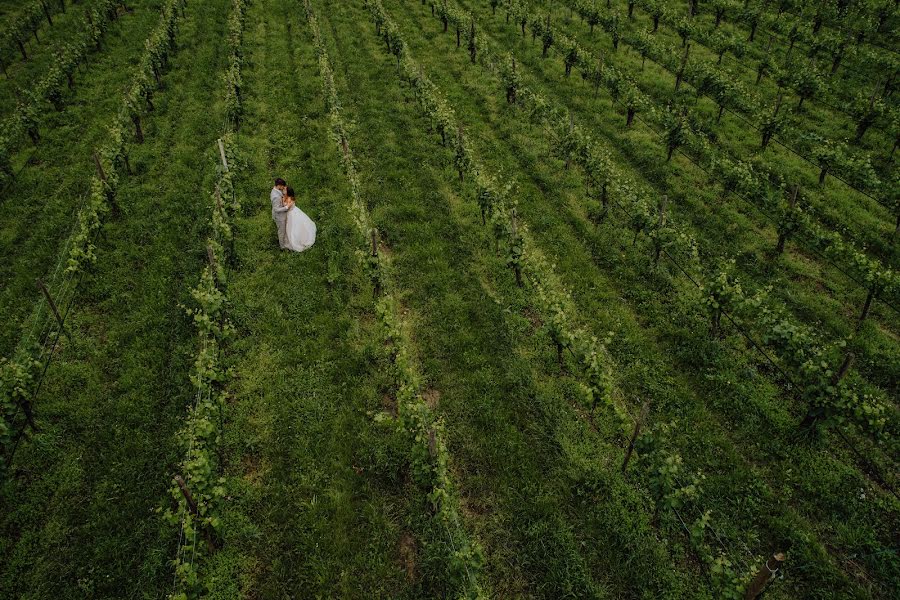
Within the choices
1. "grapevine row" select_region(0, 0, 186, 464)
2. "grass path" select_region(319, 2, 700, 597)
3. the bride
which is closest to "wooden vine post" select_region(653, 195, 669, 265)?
"grass path" select_region(319, 2, 700, 597)

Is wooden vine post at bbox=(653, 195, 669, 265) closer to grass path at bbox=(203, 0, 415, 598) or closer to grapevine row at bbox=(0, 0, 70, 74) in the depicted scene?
grass path at bbox=(203, 0, 415, 598)

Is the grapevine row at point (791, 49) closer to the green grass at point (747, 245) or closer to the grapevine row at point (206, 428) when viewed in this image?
the green grass at point (747, 245)

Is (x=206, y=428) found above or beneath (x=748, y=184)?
beneath

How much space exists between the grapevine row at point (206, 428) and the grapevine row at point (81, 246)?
8.74 ft

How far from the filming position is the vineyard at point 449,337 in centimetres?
770

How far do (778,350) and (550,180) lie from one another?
8.07 metres

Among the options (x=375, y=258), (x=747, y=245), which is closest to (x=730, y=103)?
(x=747, y=245)

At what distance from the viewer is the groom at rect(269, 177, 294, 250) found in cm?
1292

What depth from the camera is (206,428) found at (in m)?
8.00

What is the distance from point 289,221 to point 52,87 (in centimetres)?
1276

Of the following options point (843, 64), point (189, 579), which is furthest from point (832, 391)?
point (843, 64)

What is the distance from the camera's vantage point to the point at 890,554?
7.60 m

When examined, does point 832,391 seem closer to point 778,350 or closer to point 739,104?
point 778,350

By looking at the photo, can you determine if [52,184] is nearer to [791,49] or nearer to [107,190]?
[107,190]
